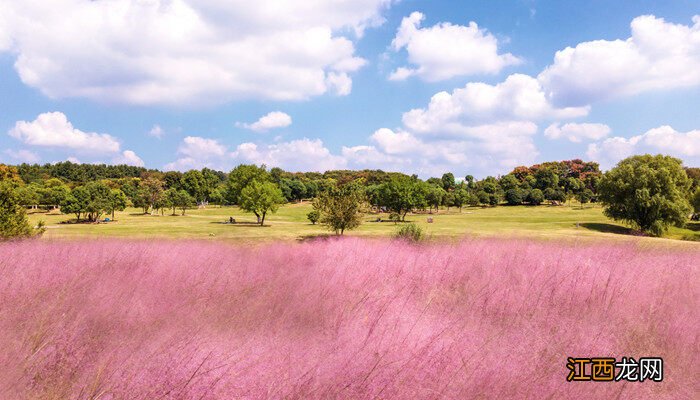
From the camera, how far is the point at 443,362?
307 centimetres

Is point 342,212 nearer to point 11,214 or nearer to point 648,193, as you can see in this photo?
point 11,214

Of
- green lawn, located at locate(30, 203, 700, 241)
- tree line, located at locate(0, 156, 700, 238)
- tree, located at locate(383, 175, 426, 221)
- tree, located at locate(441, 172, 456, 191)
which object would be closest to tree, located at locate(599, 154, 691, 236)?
tree line, located at locate(0, 156, 700, 238)

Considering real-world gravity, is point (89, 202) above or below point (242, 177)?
below

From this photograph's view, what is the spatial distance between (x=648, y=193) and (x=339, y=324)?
63.1 m

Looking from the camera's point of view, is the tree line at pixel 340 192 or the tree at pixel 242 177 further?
the tree at pixel 242 177

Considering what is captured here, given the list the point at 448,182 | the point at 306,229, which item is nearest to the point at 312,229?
the point at 306,229

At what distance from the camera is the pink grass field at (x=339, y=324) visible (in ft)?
9.28

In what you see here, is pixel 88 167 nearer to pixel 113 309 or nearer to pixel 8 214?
pixel 8 214

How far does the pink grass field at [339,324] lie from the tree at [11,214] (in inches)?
573

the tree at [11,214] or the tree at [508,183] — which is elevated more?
the tree at [508,183]

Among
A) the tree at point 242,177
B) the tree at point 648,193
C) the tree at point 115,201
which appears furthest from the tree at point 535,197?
the tree at point 115,201

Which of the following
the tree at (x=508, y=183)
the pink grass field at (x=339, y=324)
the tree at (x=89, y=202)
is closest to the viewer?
the pink grass field at (x=339, y=324)

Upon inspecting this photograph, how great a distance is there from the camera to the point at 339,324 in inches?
147

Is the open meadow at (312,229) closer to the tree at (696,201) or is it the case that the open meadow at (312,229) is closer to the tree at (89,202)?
the tree at (696,201)
